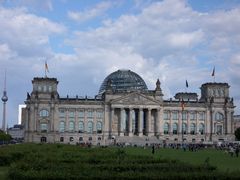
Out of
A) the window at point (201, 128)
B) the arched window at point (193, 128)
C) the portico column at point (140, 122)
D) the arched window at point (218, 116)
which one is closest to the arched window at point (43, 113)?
the portico column at point (140, 122)

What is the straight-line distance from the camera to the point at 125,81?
161 metres

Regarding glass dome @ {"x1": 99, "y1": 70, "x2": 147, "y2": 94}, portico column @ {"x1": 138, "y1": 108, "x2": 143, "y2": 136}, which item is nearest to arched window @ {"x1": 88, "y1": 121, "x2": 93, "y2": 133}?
portico column @ {"x1": 138, "y1": 108, "x2": 143, "y2": 136}

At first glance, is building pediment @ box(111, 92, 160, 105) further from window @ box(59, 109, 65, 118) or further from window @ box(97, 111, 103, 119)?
window @ box(59, 109, 65, 118)

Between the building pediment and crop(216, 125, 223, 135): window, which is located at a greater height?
the building pediment

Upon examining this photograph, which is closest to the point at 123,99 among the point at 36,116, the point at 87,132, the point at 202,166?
the point at 87,132

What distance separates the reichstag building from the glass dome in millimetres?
4652

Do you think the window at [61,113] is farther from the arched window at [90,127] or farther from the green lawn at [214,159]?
the green lawn at [214,159]

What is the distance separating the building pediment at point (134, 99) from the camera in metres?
146

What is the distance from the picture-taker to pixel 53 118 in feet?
475

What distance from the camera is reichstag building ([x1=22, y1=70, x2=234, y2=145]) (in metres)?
144

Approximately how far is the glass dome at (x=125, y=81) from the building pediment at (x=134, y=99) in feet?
32.9

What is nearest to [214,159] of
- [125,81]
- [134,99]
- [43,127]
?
[134,99]

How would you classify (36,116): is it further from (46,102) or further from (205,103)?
(205,103)

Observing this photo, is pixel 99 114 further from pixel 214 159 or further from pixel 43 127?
pixel 214 159
